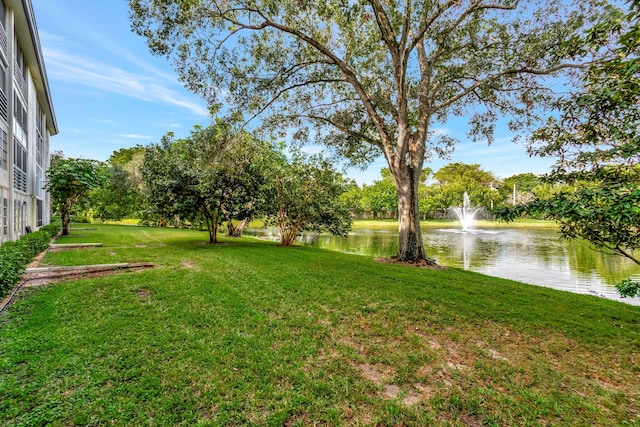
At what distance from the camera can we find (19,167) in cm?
1228

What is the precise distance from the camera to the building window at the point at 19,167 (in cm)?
1152

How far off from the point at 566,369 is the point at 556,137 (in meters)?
2.78

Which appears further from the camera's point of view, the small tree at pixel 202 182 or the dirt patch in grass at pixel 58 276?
the small tree at pixel 202 182

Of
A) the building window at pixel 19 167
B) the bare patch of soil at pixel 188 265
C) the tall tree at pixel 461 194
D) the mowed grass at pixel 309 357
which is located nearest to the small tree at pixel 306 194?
the bare patch of soil at pixel 188 265

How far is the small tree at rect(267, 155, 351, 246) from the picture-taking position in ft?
46.1

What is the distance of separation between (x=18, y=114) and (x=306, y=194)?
12.3 m

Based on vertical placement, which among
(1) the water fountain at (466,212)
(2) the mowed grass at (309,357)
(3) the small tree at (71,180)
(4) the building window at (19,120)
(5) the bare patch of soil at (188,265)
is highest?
(4) the building window at (19,120)

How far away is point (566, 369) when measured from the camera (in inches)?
133

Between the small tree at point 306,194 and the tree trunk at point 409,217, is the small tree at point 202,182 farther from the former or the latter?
the tree trunk at point 409,217

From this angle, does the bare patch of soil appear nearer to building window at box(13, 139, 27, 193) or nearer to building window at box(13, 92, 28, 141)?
building window at box(13, 139, 27, 193)

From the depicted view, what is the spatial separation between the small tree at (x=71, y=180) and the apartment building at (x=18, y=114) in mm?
943

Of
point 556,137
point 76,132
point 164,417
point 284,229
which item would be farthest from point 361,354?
point 76,132

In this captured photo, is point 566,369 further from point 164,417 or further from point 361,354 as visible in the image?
point 164,417

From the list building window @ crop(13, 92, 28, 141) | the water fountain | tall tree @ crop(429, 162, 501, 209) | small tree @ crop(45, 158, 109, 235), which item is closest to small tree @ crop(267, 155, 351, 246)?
small tree @ crop(45, 158, 109, 235)
